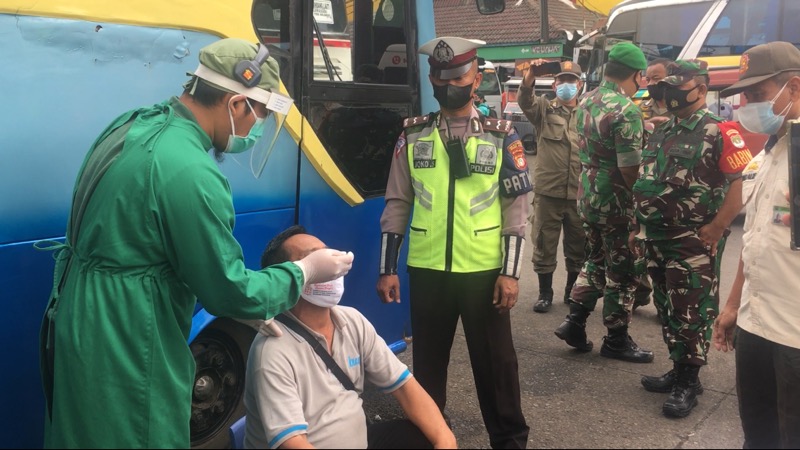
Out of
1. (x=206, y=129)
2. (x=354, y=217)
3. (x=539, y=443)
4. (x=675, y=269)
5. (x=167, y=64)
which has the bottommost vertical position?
(x=539, y=443)

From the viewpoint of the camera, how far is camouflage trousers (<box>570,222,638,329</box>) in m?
4.42

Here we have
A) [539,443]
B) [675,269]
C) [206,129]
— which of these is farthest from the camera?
[675,269]

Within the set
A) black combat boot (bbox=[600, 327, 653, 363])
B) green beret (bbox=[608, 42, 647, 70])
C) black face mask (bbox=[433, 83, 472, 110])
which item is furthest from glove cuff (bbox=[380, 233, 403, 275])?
green beret (bbox=[608, 42, 647, 70])

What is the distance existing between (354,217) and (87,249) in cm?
172

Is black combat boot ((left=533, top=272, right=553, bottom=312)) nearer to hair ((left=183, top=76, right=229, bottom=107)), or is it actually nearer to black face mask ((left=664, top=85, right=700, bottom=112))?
black face mask ((left=664, top=85, right=700, bottom=112))

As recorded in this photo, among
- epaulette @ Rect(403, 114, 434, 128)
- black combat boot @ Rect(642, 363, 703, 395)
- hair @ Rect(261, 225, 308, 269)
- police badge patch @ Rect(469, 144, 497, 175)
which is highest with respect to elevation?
epaulette @ Rect(403, 114, 434, 128)

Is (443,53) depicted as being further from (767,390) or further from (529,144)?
(529,144)

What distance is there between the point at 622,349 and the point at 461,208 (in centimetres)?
218

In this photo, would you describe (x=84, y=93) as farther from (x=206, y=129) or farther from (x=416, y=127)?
(x=416, y=127)

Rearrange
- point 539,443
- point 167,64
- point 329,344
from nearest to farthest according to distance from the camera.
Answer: point 329,344 → point 167,64 → point 539,443

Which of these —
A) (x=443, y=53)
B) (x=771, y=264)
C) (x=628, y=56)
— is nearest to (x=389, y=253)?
(x=443, y=53)

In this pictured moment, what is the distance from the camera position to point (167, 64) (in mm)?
2650

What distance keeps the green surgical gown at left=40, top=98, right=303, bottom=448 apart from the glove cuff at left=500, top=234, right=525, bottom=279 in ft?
4.15

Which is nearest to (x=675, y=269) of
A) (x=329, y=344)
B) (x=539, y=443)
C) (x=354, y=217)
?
(x=539, y=443)
